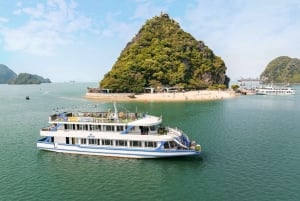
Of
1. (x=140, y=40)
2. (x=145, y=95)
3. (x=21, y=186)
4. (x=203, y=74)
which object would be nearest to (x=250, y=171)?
(x=21, y=186)

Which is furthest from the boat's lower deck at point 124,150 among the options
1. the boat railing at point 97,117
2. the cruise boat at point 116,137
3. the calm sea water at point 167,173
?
the boat railing at point 97,117

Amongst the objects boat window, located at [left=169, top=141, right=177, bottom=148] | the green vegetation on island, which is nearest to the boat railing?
boat window, located at [left=169, top=141, right=177, bottom=148]

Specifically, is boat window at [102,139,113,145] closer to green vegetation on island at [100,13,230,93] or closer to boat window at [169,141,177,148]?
boat window at [169,141,177,148]

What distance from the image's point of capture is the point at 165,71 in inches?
6403

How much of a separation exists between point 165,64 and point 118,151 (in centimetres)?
12431

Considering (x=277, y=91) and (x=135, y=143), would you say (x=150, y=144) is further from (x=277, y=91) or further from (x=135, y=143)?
(x=277, y=91)

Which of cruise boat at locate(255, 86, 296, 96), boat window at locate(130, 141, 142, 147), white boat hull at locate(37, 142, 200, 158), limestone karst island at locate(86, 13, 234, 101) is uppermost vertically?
limestone karst island at locate(86, 13, 234, 101)

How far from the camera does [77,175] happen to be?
120ft

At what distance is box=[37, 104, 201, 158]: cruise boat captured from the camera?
4078 cm

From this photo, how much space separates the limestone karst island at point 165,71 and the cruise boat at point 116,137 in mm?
94187

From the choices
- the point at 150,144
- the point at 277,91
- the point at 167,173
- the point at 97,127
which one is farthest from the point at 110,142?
the point at 277,91

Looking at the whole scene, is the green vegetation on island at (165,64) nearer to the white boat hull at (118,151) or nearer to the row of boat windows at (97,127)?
the row of boat windows at (97,127)

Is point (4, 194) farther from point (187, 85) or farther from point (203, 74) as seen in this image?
point (203, 74)

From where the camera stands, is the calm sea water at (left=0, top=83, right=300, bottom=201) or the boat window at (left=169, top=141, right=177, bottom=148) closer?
Result: the calm sea water at (left=0, top=83, right=300, bottom=201)
